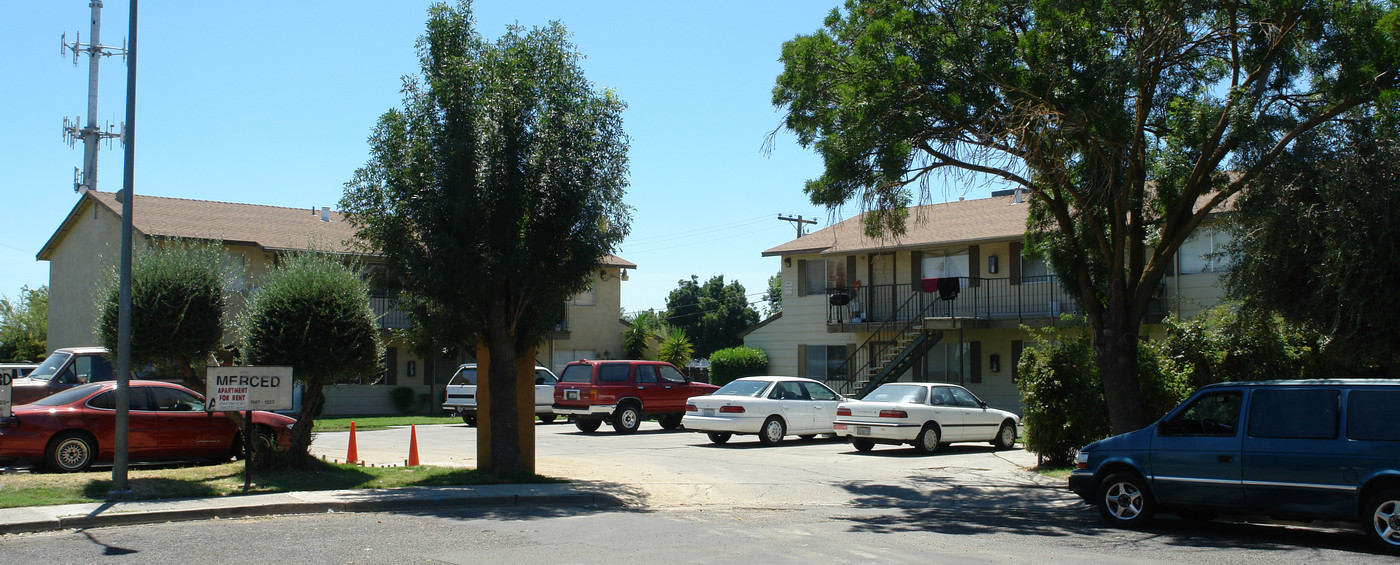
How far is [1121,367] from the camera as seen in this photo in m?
14.7

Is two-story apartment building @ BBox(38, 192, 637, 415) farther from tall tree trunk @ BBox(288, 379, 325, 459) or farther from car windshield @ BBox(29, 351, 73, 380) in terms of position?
tall tree trunk @ BBox(288, 379, 325, 459)

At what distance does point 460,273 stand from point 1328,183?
10.1 meters

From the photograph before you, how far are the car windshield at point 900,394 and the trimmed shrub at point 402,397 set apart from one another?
18576 millimetres

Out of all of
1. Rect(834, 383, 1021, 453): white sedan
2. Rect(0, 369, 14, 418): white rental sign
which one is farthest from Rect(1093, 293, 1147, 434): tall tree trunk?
Rect(0, 369, 14, 418): white rental sign

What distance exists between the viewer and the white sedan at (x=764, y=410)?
808 inches

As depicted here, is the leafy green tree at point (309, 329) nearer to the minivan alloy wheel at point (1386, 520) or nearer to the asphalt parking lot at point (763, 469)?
the asphalt parking lot at point (763, 469)

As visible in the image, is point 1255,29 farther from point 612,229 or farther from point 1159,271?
point 612,229

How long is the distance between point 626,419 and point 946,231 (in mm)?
11146

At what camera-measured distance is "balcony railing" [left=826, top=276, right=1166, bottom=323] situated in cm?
2681

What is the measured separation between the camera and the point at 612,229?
14.7 m

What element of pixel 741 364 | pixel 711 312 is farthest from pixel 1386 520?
pixel 711 312

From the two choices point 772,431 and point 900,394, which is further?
point 772,431

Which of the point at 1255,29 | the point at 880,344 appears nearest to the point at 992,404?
the point at 880,344

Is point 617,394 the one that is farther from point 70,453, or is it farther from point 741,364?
point 70,453
